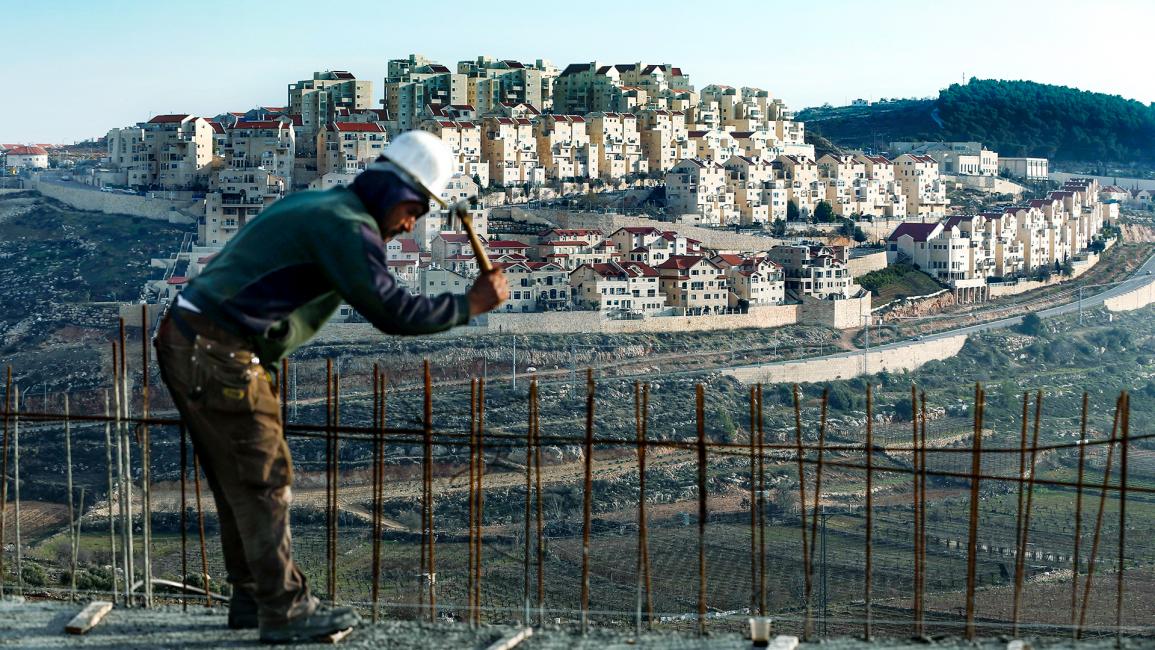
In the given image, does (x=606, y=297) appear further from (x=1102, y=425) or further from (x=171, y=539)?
(x=171, y=539)

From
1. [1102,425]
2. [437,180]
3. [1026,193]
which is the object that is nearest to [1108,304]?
[1102,425]

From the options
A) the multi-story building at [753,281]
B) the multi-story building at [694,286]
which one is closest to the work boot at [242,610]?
the multi-story building at [694,286]

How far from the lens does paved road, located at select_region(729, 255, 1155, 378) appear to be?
2409 cm

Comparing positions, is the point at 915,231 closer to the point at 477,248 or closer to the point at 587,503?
the point at 587,503

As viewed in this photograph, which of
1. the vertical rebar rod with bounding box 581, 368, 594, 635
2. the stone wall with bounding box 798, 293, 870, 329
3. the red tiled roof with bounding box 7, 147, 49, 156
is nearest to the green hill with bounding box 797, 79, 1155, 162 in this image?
the red tiled roof with bounding box 7, 147, 49, 156

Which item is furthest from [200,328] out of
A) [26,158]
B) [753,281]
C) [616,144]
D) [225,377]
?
[26,158]

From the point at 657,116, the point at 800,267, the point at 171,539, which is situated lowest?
the point at 171,539

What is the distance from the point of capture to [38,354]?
78.2 ft

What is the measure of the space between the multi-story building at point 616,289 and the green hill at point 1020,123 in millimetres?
26452

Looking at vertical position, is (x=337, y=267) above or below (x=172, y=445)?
above

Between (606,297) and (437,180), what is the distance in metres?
21.9

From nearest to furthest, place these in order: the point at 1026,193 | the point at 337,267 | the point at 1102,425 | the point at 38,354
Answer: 1. the point at 337,267
2. the point at 1102,425
3. the point at 38,354
4. the point at 1026,193

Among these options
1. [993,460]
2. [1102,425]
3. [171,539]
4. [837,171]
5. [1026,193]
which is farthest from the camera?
[1026,193]

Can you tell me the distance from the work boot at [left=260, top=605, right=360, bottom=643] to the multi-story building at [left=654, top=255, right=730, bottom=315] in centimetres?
2261
